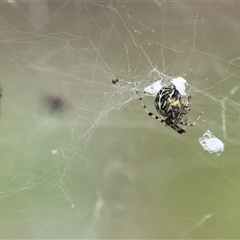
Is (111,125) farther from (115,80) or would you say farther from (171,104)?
(171,104)

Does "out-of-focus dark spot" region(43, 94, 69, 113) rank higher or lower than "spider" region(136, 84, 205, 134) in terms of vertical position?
lower

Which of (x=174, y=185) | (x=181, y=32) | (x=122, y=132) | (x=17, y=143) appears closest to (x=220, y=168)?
(x=174, y=185)

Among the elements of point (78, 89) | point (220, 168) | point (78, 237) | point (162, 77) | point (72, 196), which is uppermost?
point (162, 77)

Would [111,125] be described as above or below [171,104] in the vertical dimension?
below

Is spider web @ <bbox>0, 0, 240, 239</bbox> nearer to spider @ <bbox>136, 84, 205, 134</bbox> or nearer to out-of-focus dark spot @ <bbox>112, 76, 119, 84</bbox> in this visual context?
out-of-focus dark spot @ <bbox>112, 76, 119, 84</bbox>

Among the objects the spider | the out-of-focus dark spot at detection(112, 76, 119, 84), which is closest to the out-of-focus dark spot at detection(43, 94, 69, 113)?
the out-of-focus dark spot at detection(112, 76, 119, 84)

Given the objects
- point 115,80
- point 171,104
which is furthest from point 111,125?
point 171,104

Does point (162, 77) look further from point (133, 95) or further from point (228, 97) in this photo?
point (228, 97)

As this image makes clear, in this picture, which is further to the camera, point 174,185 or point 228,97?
point 174,185
